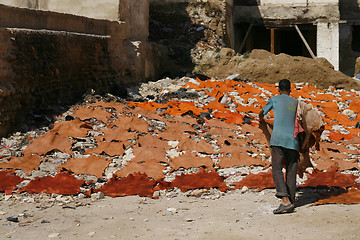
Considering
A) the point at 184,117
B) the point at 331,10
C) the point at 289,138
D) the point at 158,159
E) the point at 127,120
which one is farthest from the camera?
the point at 331,10

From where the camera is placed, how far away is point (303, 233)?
407 centimetres

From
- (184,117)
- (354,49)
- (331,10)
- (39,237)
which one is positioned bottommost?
(39,237)

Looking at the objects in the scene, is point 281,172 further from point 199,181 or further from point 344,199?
point 199,181

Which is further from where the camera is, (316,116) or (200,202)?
(200,202)

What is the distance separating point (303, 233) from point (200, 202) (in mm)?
1404

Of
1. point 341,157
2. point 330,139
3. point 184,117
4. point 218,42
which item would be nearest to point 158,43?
point 218,42

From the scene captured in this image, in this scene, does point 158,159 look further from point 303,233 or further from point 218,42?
point 218,42

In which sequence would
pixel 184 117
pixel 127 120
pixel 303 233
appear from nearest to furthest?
1. pixel 303 233
2. pixel 127 120
3. pixel 184 117

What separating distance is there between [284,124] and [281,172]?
1.44 feet

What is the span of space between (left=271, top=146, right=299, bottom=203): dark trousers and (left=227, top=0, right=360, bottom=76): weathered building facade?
11.5 meters

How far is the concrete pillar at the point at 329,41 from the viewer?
1611cm

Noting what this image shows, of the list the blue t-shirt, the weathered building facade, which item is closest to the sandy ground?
the blue t-shirt

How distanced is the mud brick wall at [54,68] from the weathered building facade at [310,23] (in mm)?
6636

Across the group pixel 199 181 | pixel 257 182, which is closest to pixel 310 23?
pixel 257 182
